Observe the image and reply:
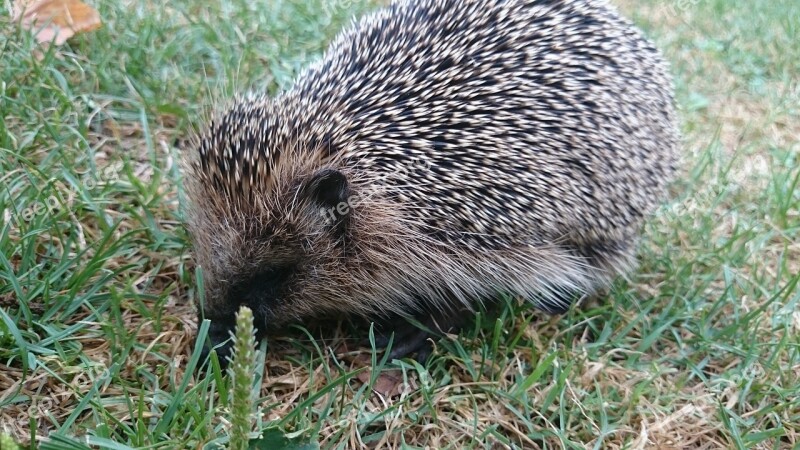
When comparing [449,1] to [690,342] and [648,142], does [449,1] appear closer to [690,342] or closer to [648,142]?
[648,142]

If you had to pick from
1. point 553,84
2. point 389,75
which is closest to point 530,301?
point 553,84

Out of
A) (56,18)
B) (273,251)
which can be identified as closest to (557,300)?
(273,251)

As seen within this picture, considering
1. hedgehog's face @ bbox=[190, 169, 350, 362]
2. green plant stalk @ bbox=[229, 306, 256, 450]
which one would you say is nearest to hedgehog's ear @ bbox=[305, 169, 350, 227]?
hedgehog's face @ bbox=[190, 169, 350, 362]

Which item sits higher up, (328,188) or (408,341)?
(328,188)

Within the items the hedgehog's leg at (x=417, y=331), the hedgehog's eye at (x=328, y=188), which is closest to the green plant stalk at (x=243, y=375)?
the hedgehog's eye at (x=328, y=188)

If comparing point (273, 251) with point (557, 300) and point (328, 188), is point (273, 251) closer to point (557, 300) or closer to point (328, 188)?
point (328, 188)

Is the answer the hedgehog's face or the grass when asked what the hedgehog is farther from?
the grass
